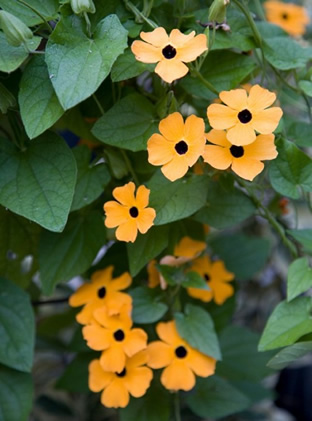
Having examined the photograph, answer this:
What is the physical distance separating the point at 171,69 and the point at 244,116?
0.28 ft

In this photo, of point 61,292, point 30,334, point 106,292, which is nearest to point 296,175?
point 106,292

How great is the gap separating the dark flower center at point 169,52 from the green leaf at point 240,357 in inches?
22.0

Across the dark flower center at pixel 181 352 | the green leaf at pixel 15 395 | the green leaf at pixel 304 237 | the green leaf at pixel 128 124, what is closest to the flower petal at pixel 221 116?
the green leaf at pixel 128 124

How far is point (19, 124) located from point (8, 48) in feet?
0.44

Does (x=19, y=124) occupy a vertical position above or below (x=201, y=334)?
above

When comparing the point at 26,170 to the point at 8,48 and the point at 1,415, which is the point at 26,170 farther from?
the point at 1,415

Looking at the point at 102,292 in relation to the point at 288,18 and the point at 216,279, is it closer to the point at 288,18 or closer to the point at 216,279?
the point at 216,279

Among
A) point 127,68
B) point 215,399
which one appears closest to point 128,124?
point 127,68

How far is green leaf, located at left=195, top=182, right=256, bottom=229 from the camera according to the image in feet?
2.64

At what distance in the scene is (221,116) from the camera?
2.08ft

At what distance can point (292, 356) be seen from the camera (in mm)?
691

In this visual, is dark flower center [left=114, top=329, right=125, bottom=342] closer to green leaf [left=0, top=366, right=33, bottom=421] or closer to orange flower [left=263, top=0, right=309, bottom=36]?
green leaf [left=0, top=366, right=33, bottom=421]

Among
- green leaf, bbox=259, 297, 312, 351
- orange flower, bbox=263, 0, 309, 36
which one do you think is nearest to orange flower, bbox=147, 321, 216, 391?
green leaf, bbox=259, 297, 312, 351

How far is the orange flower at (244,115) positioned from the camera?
0.62 metres
